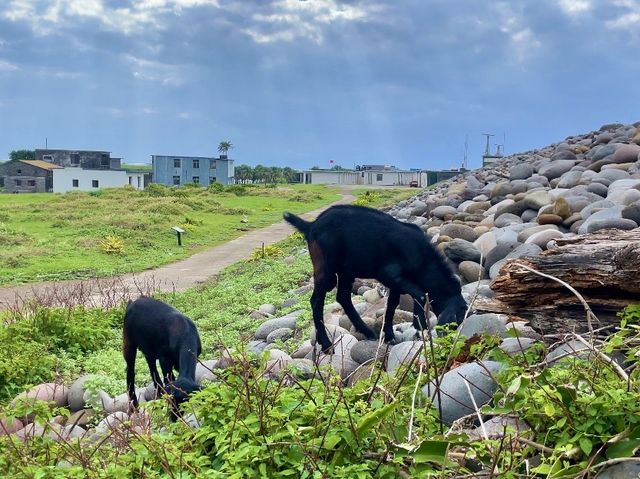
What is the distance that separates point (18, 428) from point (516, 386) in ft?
16.0

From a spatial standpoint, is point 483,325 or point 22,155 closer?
point 483,325

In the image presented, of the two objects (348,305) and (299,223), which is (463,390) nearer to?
(348,305)

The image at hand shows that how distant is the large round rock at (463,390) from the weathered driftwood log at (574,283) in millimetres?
879

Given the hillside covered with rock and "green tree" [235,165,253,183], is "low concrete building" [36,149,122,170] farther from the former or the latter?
the hillside covered with rock

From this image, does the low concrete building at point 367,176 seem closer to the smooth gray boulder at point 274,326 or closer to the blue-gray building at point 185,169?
the blue-gray building at point 185,169

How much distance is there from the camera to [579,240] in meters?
5.39

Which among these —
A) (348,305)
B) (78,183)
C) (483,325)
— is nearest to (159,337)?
(348,305)

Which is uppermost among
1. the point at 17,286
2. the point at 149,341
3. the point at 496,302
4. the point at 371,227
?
the point at 371,227

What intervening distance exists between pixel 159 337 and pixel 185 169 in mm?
67754

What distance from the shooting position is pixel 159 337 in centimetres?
632

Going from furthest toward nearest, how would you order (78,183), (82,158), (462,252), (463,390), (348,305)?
(82,158) → (78,183) → (462,252) → (348,305) → (463,390)

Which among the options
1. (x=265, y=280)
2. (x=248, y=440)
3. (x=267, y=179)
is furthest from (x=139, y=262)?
(x=267, y=179)

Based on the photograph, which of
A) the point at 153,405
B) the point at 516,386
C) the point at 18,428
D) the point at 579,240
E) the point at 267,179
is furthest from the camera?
the point at 267,179

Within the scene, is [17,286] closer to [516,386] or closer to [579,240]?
[579,240]
